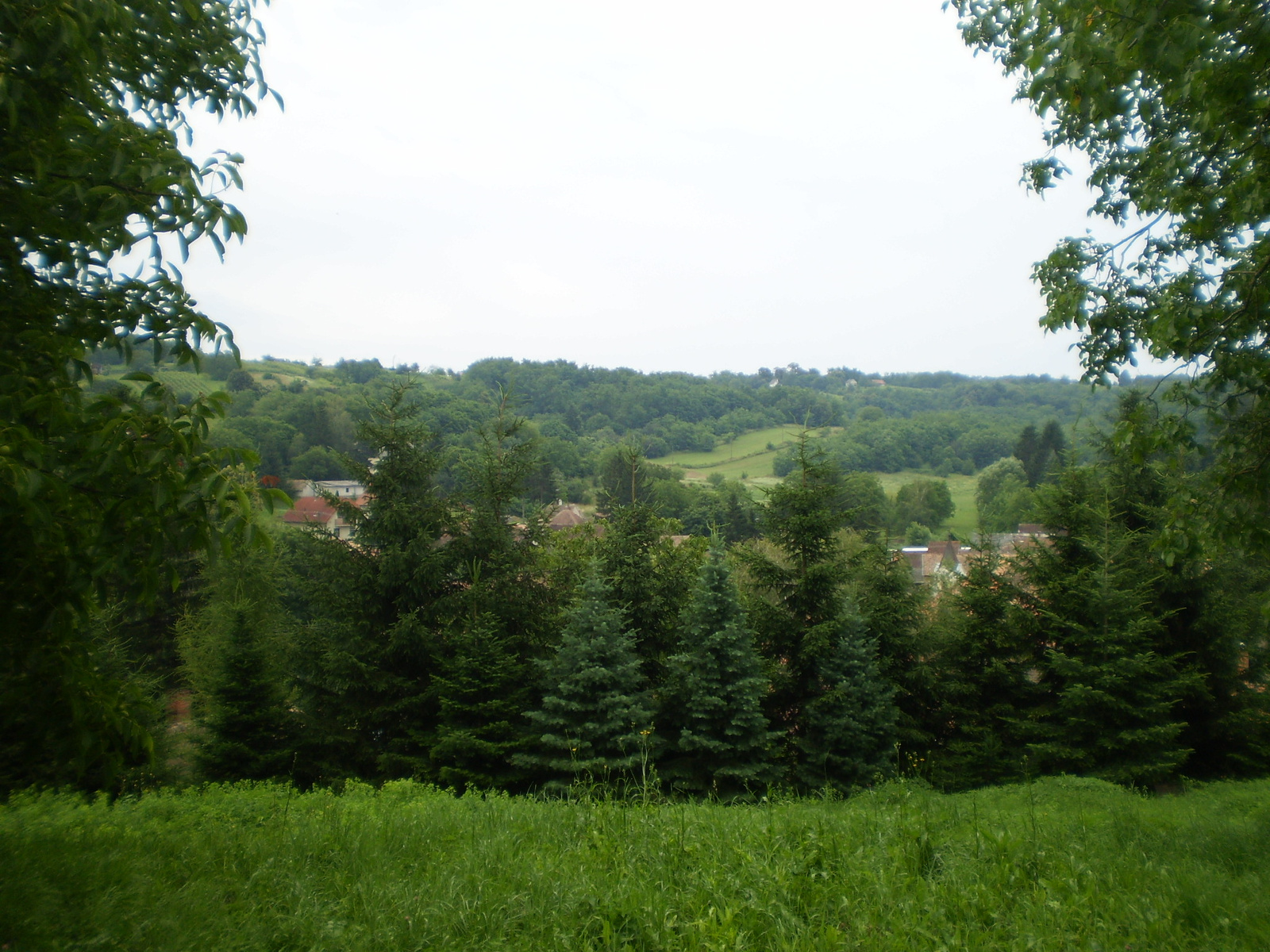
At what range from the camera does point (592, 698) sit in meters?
12.8

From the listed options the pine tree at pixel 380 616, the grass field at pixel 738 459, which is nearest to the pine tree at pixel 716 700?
the pine tree at pixel 380 616

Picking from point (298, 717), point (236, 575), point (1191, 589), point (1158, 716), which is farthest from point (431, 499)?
point (1191, 589)

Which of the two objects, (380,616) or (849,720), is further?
(380,616)

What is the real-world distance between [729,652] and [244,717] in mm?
10142

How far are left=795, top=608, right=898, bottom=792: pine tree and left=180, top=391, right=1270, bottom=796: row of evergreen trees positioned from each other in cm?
6

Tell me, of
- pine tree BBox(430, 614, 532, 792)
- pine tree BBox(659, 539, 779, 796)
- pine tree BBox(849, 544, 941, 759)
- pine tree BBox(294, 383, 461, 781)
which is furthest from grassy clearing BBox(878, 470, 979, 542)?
pine tree BBox(294, 383, 461, 781)

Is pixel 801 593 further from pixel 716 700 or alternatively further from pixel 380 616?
pixel 380 616

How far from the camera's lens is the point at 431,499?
15.7 m

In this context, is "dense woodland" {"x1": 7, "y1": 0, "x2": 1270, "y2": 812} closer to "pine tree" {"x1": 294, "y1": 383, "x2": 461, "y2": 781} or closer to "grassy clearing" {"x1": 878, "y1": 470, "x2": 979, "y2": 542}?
"pine tree" {"x1": 294, "y1": 383, "x2": 461, "y2": 781}

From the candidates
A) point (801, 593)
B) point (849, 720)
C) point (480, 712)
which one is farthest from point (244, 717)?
point (849, 720)

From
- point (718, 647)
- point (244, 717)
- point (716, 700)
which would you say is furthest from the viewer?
point (244, 717)

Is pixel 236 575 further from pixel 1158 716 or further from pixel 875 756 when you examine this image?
pixel 1158 716

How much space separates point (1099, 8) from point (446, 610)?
14.1 metres

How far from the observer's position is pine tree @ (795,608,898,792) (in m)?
13.1
